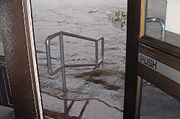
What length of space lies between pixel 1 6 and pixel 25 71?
0.22 meters

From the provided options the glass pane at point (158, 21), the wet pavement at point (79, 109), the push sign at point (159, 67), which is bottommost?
the wet pavement at point (79, 109)

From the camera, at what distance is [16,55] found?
28.3 inches

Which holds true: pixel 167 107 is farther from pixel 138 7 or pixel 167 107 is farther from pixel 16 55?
pixel 16 55

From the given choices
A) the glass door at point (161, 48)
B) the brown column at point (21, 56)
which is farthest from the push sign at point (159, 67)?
the brown column at point (21, 56)

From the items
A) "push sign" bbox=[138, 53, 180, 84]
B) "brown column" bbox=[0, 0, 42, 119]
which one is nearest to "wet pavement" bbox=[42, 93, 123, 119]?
"push sign" bbox=[138, 53, 180, 84]

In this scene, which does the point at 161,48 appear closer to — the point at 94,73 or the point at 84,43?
the point at 94,73

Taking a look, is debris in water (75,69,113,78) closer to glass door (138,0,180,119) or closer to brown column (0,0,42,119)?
glass door (138,0,180,119)

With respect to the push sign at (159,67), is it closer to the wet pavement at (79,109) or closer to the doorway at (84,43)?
the wet pavement at (79,109)

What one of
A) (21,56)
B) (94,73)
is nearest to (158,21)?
(21,56)

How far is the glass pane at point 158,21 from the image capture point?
0.96 meters

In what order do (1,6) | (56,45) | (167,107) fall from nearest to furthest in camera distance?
1. (1,6)
2. (167,107)
3. (56,45)

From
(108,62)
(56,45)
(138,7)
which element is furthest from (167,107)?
(56,45)

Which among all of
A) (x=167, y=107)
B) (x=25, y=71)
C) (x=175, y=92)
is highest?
(x=25, y=71)

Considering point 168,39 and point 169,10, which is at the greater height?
point 169,10
